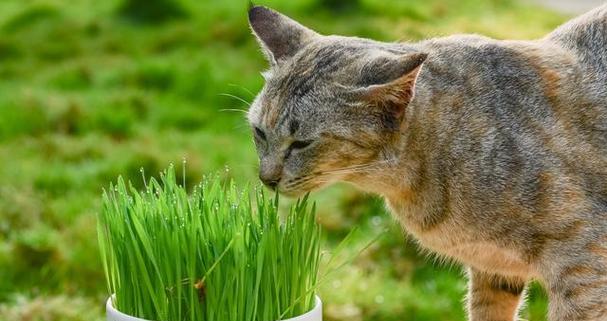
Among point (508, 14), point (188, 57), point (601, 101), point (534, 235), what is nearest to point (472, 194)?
point (534, 235)

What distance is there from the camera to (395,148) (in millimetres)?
2973

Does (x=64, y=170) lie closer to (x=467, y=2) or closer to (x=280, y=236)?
(x=280, y=236)

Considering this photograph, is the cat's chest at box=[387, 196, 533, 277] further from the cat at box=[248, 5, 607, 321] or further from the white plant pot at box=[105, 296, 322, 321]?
the white plant pot at box=[105, 296, 322, 321]

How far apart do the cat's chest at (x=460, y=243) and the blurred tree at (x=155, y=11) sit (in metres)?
5.32

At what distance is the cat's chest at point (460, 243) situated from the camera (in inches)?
118

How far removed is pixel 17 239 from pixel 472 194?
2.61 metres

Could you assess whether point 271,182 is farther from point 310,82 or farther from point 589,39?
point 589,39

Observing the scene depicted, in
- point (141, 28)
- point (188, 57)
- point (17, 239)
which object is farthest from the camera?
point (141, 28)

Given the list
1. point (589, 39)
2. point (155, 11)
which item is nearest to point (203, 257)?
point (589, 39)

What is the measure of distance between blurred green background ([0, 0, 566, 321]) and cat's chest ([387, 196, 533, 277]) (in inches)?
29.3

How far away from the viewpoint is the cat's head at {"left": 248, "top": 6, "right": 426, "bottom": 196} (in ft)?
9.42

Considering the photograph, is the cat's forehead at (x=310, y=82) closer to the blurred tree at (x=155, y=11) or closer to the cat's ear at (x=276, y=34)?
the cat's ear at (x=276, y=34)

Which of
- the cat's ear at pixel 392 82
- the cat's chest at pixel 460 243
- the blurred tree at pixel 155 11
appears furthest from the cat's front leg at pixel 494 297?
the blurred tree at pixel 155 11

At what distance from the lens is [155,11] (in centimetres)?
822
